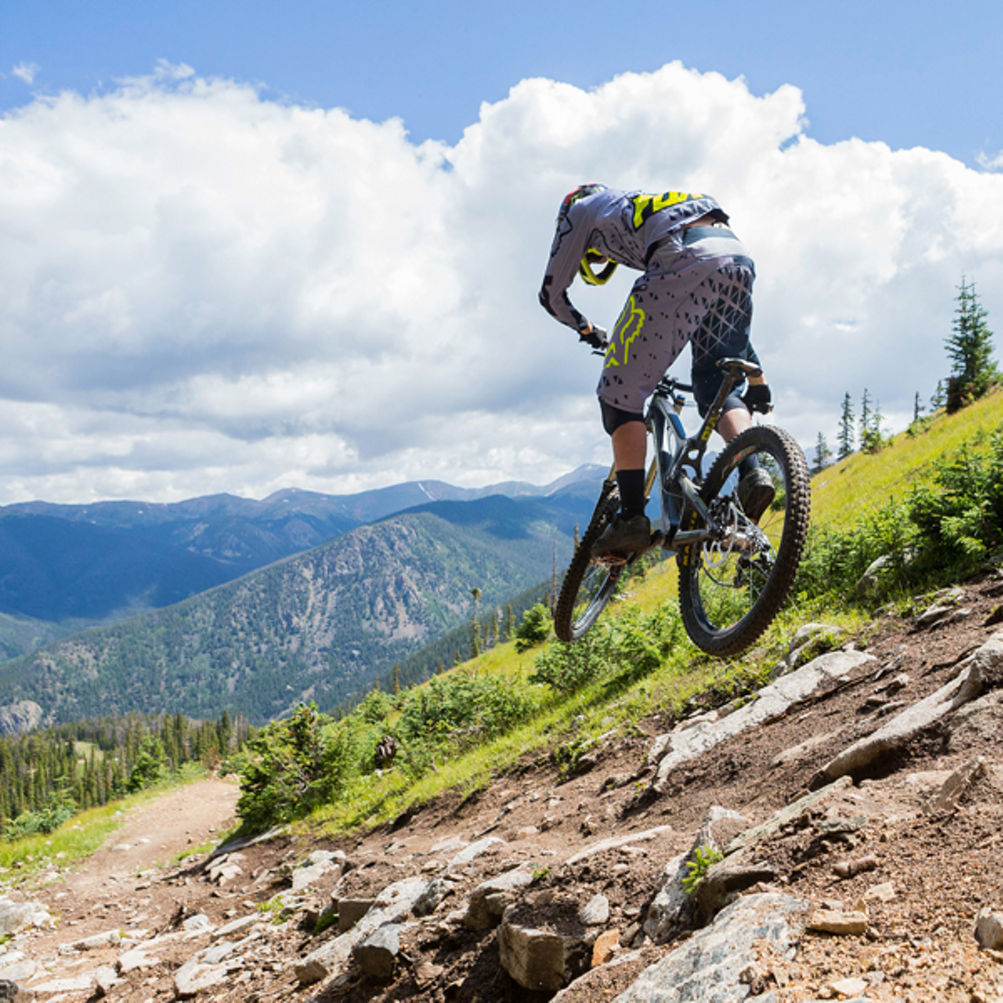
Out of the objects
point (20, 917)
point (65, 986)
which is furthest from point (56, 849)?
point (65, 986)

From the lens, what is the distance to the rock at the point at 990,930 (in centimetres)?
185

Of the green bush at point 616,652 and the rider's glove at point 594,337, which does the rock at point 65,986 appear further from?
the rider's glove at point 594,337

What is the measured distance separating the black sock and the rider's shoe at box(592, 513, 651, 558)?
54 millimetres

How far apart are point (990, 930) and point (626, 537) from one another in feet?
9.74

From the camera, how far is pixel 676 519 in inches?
174

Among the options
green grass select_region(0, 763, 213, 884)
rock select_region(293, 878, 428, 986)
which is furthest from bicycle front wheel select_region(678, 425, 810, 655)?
green grass select_region(0, 763, 213, 884)

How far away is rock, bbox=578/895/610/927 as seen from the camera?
352 centimetres

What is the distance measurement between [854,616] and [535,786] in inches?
176

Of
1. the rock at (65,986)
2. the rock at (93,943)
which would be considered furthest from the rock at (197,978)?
the rock at (93,943)

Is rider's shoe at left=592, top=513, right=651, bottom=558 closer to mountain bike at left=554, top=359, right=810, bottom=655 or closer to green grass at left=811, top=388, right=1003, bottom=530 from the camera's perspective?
mountain bike at left=554, top=359, right=810, bottom=655

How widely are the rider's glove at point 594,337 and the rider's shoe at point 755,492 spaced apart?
5.82 ft

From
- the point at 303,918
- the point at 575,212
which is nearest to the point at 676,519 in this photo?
the point at 575,212

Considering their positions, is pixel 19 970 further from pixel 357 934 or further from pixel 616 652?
pixel 616 652

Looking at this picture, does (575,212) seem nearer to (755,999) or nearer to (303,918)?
(755,999)
